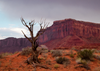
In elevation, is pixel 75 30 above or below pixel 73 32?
above

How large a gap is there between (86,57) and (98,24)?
75.8 metres

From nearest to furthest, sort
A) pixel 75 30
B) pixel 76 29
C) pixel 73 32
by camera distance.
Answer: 1. pixel 73 32
2. pixel 75 30
3. pixel 76 29

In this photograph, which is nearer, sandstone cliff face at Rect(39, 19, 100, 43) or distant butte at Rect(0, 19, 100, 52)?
distant butte at Rect(0, 19, 100, 52)

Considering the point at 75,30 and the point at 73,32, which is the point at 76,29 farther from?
the point at 73,32

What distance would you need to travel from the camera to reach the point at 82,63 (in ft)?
27.3

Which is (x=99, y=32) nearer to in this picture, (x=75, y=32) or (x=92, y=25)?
(x=92, y=25)

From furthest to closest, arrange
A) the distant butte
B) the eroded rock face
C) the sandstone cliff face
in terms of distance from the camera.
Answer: the sandstone cliff face < the eroded rock face < the distant butte

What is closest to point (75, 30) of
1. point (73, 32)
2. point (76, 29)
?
point (76, 29)

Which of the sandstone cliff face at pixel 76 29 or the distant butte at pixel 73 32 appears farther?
the sandstone cliff face at pixel 76 29

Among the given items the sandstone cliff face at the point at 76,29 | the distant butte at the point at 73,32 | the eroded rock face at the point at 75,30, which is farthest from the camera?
the sandstone cliff face at the point at 76,29

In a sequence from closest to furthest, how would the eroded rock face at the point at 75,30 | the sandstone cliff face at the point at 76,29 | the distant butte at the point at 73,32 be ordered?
the distant butte at the point at 73,32
the eroded rock face at the point at 75,30
the sandstone cliff face at the point at 76,29

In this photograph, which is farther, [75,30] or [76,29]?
[76,29]

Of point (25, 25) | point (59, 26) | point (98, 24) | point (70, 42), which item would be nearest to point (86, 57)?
point (25, 25)

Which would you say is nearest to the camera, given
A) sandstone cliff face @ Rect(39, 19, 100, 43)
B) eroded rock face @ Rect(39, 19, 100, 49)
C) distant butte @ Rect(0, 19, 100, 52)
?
distant butte @ Rect(0, 19, 100, 52)
